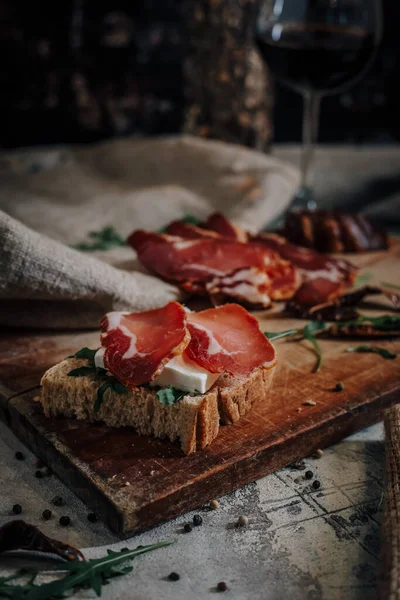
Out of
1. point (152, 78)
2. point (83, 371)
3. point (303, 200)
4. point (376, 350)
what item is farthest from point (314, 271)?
point (152, 78)

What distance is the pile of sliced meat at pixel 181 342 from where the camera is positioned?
5.27ft

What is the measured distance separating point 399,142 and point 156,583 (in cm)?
337

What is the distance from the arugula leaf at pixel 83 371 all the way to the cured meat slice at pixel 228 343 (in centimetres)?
23

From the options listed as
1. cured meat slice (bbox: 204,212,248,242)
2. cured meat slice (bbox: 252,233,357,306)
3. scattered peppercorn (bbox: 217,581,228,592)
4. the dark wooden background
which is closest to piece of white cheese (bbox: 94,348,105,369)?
scattered peppercorn (bbox: 217,581,228,592)

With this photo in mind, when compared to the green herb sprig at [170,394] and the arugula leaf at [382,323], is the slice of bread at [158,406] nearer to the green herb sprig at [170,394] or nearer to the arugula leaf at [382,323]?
the green herb sprig at [170,394]

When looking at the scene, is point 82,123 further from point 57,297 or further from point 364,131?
point 57,297

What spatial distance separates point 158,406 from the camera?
1.59 m

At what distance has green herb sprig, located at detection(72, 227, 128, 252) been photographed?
2701 millimetres

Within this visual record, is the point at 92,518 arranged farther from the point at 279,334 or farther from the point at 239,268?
the point at 239,268

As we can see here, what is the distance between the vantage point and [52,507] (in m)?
1.53

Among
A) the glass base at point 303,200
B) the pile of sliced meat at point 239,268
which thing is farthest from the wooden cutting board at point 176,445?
the glass base at point 303,200

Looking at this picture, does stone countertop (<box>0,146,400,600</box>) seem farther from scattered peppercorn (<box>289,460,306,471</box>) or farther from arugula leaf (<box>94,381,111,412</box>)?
arugula leaf (<box>94,381,111,412</box>)

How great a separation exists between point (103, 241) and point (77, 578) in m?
1.64

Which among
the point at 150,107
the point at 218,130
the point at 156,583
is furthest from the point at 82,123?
the point at 156,583
